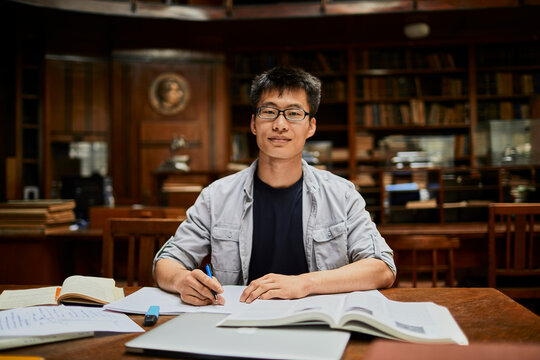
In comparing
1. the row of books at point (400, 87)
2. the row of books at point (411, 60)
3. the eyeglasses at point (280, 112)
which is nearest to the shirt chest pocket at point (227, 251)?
the eyeglasses at point (280, 112)

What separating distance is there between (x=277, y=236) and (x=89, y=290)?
0.62 metres

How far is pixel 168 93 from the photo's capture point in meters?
5.68

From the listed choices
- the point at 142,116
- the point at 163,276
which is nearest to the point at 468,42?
the point at 142,116

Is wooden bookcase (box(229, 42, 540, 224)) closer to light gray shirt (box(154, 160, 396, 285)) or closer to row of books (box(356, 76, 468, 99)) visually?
row of books (box(356, 76, 468, 99))

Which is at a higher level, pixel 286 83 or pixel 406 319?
pixel 286 83

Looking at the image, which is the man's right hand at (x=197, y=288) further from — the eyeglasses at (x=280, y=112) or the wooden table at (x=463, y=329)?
the eyeglasses at (x=280, y=112)

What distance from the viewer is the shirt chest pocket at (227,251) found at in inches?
60.1

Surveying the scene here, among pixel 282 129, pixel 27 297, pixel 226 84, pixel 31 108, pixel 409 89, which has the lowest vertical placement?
pixel 27 297

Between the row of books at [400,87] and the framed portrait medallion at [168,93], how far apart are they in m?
2.19

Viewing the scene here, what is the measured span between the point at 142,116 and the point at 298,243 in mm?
4618

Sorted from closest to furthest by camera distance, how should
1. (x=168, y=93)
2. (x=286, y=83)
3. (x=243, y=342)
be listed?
(x=243, y=342)
(x=286, y=83)
(x=168, y=93)

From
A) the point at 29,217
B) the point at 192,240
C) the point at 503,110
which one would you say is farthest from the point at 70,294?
the point at 503,110

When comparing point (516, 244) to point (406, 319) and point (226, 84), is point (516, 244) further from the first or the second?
point (226, 84)

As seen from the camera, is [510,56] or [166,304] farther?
[510,56]
